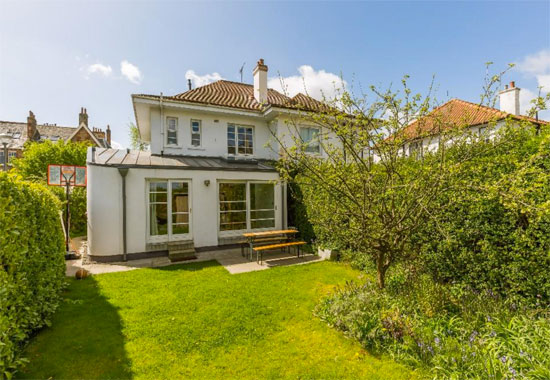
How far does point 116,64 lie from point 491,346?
1160 centimetres

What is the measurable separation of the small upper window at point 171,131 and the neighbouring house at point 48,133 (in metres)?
29.7

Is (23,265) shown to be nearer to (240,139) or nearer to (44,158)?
(240,139)

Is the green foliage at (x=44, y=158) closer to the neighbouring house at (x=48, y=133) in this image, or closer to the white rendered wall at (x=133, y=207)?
the neighbouring house at (x=48, y=133)

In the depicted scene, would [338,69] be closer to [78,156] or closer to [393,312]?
[393,312]

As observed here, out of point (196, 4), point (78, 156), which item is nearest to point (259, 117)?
point (196, 4)

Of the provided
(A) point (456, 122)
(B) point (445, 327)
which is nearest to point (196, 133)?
(A) point (456, 122)


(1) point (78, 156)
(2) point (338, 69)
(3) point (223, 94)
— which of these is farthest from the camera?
(1) point (78, 156)

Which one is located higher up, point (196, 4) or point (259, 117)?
point (196, 4)

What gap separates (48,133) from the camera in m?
40.5

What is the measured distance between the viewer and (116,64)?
8.41 meters

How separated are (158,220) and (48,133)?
44813 millimetres

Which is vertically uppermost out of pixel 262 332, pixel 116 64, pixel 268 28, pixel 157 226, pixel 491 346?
pixel 268 28

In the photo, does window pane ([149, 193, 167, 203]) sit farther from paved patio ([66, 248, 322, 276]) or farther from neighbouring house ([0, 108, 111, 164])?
neighbouring house ([0, 108, 111, 164])

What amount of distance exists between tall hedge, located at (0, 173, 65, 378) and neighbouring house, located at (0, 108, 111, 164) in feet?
121
